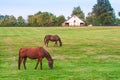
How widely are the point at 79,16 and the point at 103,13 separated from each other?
40.4m

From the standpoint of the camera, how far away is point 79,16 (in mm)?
188875

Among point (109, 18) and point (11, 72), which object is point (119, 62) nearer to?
point (11, 72)

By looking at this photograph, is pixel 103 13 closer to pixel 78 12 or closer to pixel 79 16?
pixel 79 16

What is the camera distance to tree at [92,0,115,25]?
14700 cm

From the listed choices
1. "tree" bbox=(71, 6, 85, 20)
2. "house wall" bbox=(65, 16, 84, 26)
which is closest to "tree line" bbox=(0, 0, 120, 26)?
"tree" bbox=(71, 6, 85, 20)

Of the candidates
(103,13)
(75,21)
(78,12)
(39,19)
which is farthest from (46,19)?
(103,13)

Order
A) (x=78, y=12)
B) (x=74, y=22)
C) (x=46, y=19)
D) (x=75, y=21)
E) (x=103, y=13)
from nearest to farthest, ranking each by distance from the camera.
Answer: (x=103, y=13), (x=46, y=19), (x=75, y=21), (x=74, y=22), (x=78, y=12)

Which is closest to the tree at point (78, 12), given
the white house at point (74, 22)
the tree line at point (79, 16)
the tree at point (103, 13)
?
the tree line at point (79, 16)

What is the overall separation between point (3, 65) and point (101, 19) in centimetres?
12821

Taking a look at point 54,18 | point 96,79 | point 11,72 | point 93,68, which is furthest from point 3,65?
point 54,18

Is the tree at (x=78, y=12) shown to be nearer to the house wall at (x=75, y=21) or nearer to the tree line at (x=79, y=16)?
the tree line at (x=79, y=16)

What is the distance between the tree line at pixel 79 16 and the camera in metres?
148

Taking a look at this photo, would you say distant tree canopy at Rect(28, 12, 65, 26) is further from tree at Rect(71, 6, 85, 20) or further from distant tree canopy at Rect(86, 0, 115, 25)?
distant tree canopy at Rect(86, 0, 115, 25)

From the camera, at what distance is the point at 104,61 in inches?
942
